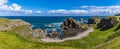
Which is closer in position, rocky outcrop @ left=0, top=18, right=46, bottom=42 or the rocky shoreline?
rocky outcrop @ left=0, top=18, right=46, bottom=42

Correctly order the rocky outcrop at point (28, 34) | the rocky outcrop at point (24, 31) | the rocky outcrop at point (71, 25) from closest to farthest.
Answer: the rocky outcrop at point (28, 34)
the rocky outcrop at point (24, 31)
the rocky outcrop at point (71, 25)

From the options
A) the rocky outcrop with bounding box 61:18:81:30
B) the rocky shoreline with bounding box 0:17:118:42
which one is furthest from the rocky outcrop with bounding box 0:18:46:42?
the rocky outcrop with bounding box 61:18:81:30

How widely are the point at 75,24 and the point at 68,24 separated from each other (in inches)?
339

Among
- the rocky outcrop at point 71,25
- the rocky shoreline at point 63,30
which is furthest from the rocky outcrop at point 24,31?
the rocky outcrop at point 71,25

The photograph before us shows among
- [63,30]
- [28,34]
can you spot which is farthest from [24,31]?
[63,30]

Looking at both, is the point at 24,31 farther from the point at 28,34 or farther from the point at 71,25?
the point at 71,25

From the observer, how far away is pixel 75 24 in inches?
5659

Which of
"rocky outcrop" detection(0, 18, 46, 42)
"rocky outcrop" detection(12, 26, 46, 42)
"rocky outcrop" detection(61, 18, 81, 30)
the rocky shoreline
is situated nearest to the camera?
"rocky outcrop" detection(12, 26, 46, 42)

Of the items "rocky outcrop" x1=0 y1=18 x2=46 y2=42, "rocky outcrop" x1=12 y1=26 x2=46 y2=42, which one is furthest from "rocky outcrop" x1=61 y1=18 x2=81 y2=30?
"rocky outcrop" x1=12 y1=26 x2=46 y2=42

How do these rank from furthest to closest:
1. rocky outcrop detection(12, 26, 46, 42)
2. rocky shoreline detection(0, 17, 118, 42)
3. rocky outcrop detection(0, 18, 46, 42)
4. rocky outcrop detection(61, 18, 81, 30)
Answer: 1. rocky outcrop detection(61, 18, 81, 30)
2. rocky shoreline detection(0, 17, 118, 42)
3. rocky outcrop detection(0, 18, 46, 42)
4. rocky outcrop detection(12, 26, 46, 42)

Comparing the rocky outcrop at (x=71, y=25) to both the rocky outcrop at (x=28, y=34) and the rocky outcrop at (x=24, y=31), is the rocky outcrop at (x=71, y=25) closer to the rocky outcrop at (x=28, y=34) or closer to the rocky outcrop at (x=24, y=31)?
the rocky outcrop at (x=24, y=31)

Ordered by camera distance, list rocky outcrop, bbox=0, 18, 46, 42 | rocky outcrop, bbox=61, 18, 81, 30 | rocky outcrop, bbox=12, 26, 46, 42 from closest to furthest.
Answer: rocky outcrop, bbox=12, 26, 46, 42 < rocky outcrop, bbox=0, 18, 46, 42 < rocky outcrop, bbox=61, 18, 81, 30

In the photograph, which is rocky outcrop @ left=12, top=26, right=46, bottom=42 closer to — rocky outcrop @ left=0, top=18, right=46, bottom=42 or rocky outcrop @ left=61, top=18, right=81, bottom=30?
rocky outcrop @ left=0, top=18, right=46, bottom=42

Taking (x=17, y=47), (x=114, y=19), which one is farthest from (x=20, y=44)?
(x=114, y=19)
